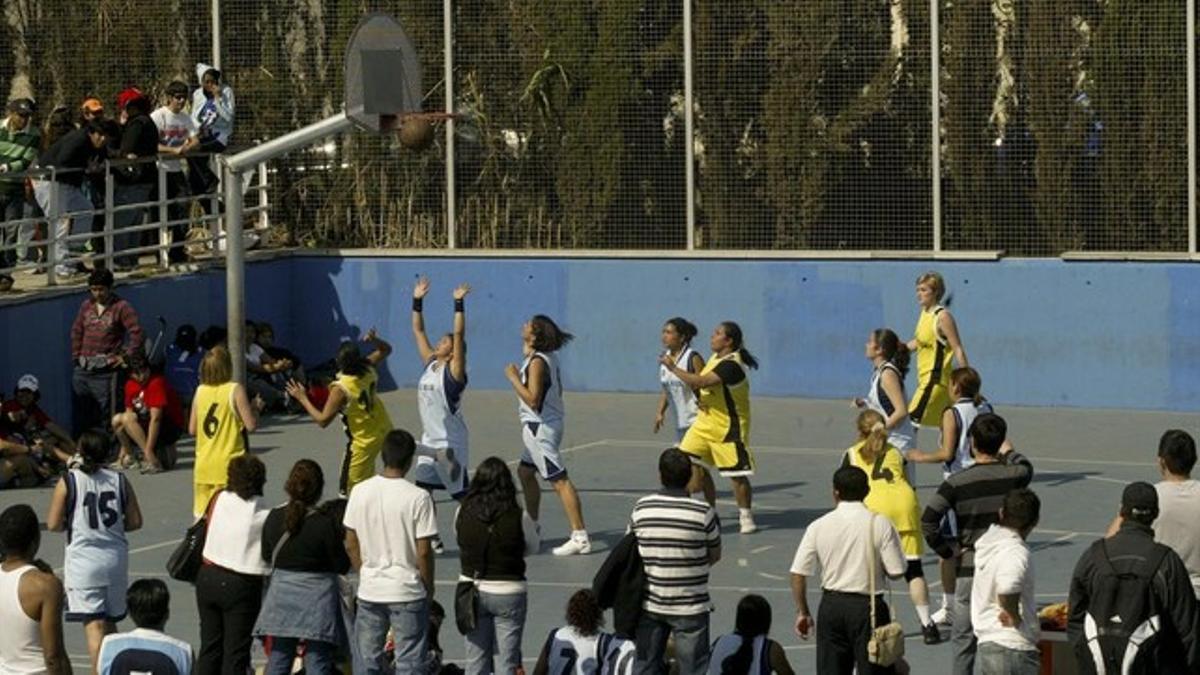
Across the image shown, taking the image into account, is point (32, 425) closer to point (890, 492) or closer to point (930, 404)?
point (930, 404)

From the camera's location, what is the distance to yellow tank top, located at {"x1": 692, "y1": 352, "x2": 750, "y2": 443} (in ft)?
64.2

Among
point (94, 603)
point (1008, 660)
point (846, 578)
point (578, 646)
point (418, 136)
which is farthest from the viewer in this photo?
point (418, 136)

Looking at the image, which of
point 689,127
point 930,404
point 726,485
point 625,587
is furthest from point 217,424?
point 689,127

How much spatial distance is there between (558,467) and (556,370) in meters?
0.76

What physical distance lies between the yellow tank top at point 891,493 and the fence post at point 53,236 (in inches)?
432

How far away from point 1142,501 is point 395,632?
4050mm

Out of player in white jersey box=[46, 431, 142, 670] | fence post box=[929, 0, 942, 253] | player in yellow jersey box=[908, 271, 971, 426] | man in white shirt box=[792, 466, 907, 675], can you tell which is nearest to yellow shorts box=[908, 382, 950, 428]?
player in yellow jersey box=[908, 271, 971, 426]

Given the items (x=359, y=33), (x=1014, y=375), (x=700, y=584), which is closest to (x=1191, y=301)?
(x=1014, y=375)

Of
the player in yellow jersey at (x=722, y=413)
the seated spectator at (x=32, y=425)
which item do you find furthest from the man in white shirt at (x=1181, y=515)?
the seated spectator at (x=32, y=425)

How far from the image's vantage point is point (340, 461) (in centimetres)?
2362

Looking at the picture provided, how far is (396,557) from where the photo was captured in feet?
45.4

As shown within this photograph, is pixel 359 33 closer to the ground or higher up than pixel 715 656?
higher up

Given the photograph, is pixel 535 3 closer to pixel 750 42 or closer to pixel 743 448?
pixel 750 42

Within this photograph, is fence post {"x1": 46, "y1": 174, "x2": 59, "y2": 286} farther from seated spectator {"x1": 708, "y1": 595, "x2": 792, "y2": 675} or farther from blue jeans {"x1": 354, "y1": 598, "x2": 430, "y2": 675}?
seated spectator {"x1": 708, "y1": 595, "x2": 792, "y2": 675}
